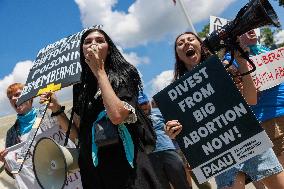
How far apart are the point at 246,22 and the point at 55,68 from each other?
185cm

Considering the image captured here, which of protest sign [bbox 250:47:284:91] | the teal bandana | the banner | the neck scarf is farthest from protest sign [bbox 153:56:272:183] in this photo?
the neck scarf

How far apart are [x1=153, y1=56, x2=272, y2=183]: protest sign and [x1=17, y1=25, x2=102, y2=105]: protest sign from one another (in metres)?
0.92

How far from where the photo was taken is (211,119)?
9.32 feet

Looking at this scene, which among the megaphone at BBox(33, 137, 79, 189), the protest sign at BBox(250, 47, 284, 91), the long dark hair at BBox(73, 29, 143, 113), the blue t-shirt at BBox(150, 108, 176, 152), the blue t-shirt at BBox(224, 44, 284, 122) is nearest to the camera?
the long dark hair at BBox(73, 29, 143, 113)

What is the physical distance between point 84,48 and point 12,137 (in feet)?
7.52

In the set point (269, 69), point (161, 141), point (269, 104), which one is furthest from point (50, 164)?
point (269, 69)

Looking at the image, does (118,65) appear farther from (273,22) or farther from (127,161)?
(273,22)

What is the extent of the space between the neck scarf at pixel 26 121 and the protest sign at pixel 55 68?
56cm

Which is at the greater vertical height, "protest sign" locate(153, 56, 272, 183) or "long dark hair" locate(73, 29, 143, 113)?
"long dark hair" locate(73, 29, 143, 113)

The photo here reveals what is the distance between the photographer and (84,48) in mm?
2666

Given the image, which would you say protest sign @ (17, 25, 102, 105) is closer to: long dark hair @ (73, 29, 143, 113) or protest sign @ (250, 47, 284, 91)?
long dark hair @ (73, 29, 143, 113)

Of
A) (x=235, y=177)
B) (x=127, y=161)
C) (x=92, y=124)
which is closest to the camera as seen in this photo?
(x=127, y=161)

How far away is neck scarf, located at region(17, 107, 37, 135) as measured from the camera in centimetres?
452

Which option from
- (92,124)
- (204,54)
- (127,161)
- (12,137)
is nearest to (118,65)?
(92,124)
